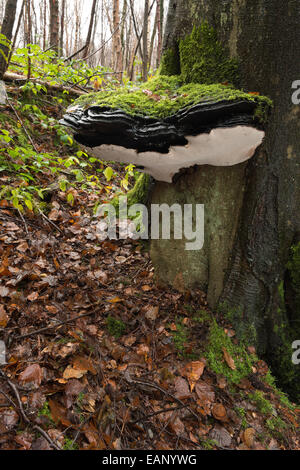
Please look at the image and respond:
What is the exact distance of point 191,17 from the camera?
2.29m

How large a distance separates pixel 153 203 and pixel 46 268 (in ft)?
4.11

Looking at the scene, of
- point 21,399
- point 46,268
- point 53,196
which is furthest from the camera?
point 53,196

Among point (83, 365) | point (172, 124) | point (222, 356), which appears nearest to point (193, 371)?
point (222, 356)

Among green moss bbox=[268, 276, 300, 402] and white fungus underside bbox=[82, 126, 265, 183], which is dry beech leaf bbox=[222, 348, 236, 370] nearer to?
green moss bbox=[268, 276, 300, 402]

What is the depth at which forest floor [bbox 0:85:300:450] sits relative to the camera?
5.33 feet

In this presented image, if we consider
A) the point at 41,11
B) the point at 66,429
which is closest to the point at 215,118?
the point at 66,429

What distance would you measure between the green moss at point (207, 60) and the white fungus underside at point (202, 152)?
62 cm

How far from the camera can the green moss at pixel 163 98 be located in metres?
1.65

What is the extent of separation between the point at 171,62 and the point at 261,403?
2.88 metres

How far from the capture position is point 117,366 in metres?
2.03

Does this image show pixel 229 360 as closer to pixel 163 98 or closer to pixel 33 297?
pixel 33 297

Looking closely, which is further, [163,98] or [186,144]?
[163,98]

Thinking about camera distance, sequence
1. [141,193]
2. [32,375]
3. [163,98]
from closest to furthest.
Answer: [32,375], [163,98], [141,193]
